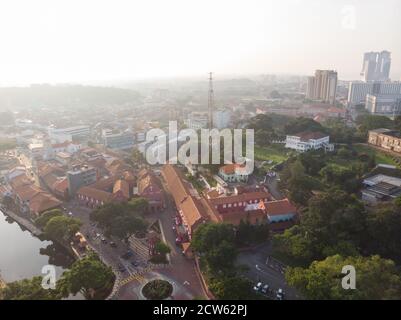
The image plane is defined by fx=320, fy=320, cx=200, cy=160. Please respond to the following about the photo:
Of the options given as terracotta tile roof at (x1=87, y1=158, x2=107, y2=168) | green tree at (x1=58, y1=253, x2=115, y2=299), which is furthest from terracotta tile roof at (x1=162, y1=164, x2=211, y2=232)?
terracotta tile roof at (x1=87, y1=158, x2=107, y2=168)

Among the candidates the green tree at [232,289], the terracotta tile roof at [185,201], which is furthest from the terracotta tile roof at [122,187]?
the green tree at [232,289]

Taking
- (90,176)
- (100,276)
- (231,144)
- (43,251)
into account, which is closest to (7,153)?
(90,176)

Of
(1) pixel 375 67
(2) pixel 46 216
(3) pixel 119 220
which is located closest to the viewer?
(3) pixel 119 220

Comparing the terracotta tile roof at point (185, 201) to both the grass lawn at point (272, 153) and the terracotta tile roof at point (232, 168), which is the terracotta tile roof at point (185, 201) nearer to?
the terracotta tile roof at point (232, 168)

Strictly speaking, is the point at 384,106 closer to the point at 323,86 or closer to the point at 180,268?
the point at 323,86

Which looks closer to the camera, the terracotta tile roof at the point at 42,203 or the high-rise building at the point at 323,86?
the terracotta tile roof at the point at 42,203

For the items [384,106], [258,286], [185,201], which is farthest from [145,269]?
[384,106]
